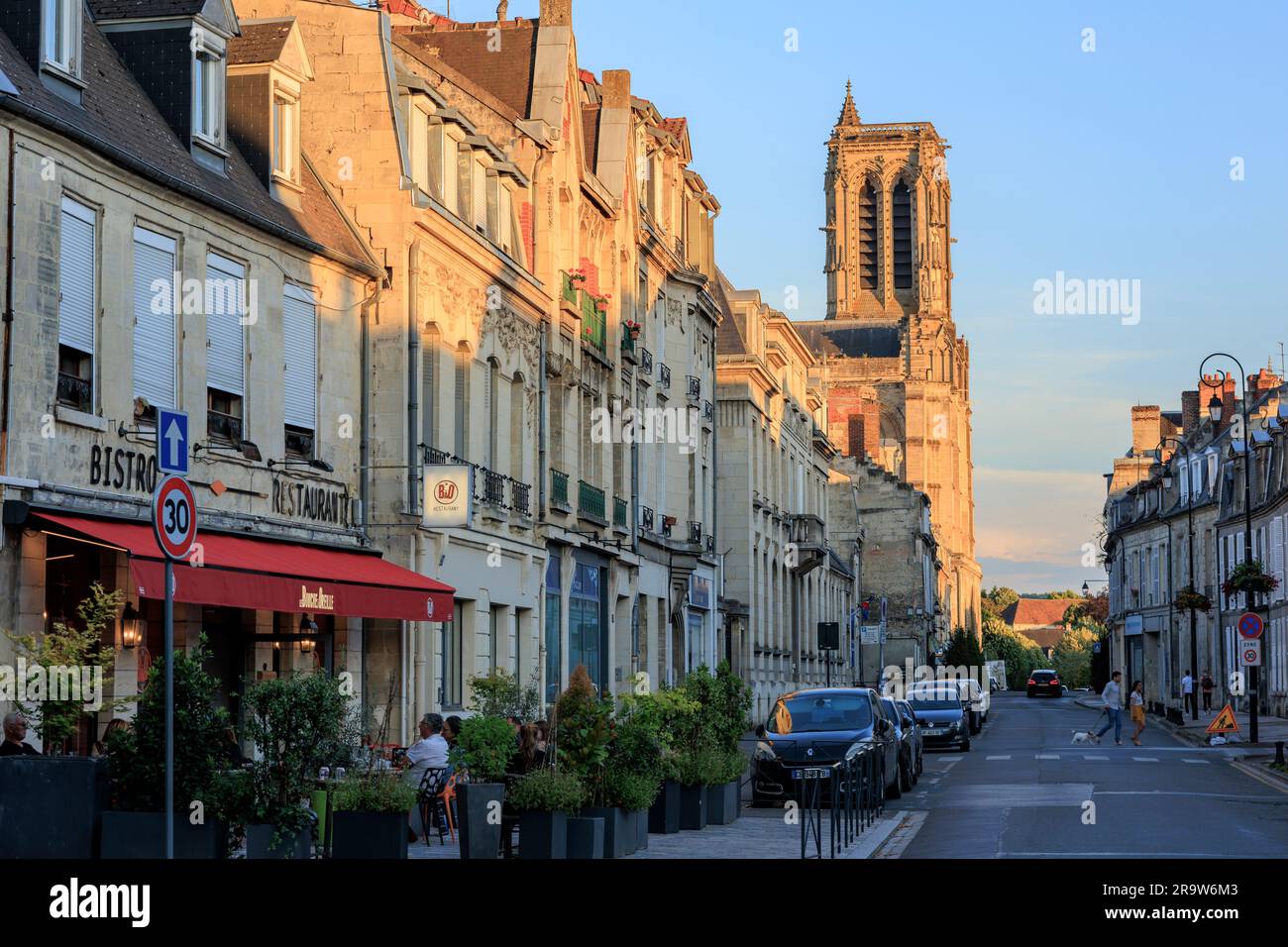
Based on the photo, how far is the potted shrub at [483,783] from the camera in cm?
1369

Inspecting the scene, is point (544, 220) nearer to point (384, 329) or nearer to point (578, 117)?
point (578, 117)

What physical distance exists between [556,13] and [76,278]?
17426 mm

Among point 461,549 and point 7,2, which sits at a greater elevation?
point 7,2

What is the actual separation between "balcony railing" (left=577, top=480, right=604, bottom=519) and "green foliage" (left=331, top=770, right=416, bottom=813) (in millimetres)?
20685

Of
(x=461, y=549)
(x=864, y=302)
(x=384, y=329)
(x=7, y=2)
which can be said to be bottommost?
(x=461, y=549)

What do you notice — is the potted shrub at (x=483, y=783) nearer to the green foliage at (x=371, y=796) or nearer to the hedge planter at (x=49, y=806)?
the green foliage at (x=371, y=796)

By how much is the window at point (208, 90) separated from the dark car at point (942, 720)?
2290 cm

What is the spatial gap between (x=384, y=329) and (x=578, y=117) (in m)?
10.7

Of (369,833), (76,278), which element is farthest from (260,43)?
(369,833)

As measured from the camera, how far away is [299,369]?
72.4ft

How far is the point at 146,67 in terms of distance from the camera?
65.4ft

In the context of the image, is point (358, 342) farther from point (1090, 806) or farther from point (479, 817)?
point (479, 817)

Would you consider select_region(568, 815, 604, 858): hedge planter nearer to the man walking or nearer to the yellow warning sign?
the man walking
